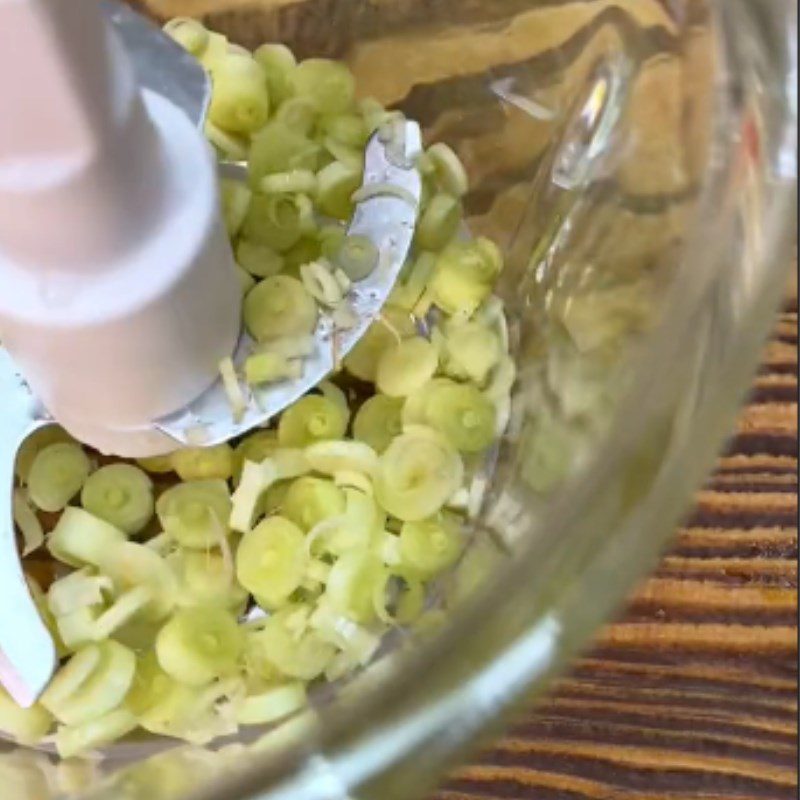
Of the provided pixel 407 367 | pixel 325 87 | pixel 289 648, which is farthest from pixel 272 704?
pixel 325 87

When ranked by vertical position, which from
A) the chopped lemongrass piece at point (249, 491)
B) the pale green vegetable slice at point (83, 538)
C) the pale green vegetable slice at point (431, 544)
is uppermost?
the chopped lemongrass piece at point (249, 491)

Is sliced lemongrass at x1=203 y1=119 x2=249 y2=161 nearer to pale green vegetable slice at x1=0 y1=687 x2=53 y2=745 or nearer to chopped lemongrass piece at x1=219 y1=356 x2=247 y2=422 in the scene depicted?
chopped lemongrass piece at x1=219 y1=356 x2=247 y2=422

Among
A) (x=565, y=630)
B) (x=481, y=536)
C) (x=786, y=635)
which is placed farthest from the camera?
(x=786, y=635)

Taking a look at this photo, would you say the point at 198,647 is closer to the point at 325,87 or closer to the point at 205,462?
the point at 205,462

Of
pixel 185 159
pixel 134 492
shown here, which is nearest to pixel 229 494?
pixel 134 492

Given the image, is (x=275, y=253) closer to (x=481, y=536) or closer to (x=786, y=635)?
(x=481, y=536)

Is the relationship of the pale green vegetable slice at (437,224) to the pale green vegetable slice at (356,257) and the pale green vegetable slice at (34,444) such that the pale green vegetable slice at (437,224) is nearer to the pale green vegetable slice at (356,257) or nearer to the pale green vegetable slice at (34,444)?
the pale green vegetable slice at (356,257)

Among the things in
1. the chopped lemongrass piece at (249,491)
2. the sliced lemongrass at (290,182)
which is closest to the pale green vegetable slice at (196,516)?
the chopped lemongrass piece at (249,491)
